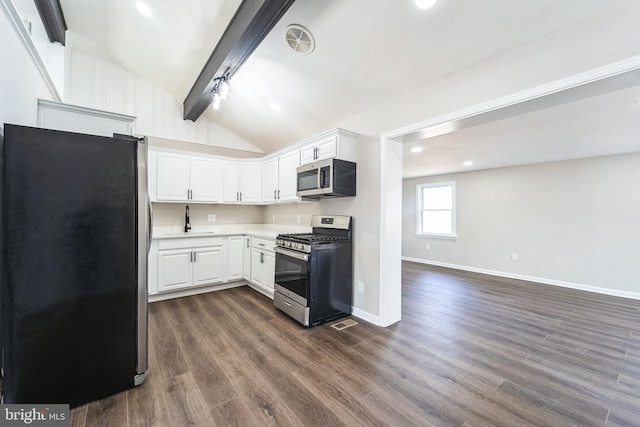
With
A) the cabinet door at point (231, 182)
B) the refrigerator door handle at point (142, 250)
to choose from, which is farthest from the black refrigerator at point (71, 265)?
the cabinet door at point (231, 182)

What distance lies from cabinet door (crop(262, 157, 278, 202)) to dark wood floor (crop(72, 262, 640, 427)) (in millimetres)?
1728

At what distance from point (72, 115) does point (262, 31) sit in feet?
5.75

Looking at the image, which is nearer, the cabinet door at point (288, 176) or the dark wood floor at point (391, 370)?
the dark wood floor at point (391, 370)

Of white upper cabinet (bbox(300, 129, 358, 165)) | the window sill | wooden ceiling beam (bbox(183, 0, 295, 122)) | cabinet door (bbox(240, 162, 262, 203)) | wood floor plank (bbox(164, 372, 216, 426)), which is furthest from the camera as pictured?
the window sill

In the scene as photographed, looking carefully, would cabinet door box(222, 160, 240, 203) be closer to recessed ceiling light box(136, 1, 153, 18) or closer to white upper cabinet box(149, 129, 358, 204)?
white upper cabinet box(149, 129, 358, 204)

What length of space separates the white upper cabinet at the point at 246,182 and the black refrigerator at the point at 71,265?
2669 mm

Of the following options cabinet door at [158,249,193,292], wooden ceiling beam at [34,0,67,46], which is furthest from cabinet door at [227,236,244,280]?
wooden ceiling beam at [34,0,67,46]

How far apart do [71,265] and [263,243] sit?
235 cm

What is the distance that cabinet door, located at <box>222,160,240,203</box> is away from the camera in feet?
14.3

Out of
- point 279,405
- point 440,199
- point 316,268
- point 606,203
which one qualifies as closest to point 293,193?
point 316,268

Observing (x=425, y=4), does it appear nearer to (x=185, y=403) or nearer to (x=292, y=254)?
(x=292, y=254)

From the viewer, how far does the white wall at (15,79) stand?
1.47 metres

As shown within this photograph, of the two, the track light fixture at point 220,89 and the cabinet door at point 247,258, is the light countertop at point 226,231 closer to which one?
the cabinet door at point 247,258

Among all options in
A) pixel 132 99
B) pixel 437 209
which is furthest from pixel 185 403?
pixel 437 209
